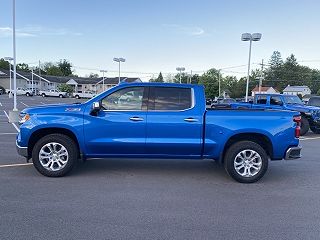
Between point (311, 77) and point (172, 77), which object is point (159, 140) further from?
point (311, 77)

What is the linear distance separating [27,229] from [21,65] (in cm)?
13340

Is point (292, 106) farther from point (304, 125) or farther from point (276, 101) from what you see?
point (304, 125)

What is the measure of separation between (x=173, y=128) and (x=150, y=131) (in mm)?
436

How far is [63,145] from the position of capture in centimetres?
635

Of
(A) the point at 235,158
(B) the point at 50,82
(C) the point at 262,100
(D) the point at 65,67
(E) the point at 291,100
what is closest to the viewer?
(A) the point at 235,158

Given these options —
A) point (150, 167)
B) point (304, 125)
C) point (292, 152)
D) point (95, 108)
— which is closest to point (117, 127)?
point (95, 108)

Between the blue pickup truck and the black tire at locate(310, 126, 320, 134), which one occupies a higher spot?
the blue pickup truck

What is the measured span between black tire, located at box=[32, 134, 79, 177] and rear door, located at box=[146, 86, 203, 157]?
1.44 m

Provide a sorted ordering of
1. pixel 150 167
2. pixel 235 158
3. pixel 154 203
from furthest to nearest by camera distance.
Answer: pixel 150 167 → pixel 235 158 → pixel 154 203

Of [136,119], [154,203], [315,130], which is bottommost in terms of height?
[154,203]

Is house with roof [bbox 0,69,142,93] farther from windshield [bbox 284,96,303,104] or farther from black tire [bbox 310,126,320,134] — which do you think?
black tire [bbox 310,126,320,134]

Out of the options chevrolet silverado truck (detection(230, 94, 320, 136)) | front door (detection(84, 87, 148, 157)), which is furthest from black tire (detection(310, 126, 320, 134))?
front door (detection(84, 87, 148, 157))

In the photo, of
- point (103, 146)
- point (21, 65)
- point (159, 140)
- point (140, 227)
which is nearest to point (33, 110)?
point (103, 146)

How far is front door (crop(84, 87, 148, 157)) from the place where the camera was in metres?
6.32
